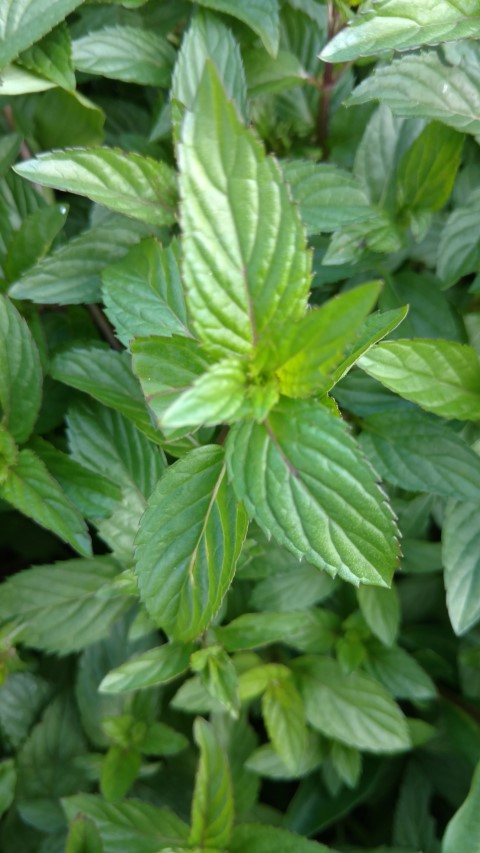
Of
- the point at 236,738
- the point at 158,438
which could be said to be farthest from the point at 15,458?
the point at 236,738

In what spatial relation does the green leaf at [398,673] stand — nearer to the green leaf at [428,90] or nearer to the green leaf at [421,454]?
the green leaf at [421,454]

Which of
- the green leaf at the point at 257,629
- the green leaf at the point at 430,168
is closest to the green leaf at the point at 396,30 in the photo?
the green leaf at the point at 430,168

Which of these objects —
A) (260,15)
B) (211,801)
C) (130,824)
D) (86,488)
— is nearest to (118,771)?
(130,824)

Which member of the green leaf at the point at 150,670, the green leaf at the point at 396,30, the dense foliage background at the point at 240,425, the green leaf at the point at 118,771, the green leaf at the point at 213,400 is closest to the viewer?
the green leaf at the point at 213,400

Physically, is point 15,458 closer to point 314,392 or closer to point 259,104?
point 314,392

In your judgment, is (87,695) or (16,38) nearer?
(16,38)

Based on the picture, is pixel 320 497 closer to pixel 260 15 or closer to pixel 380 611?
pixel 380 611
